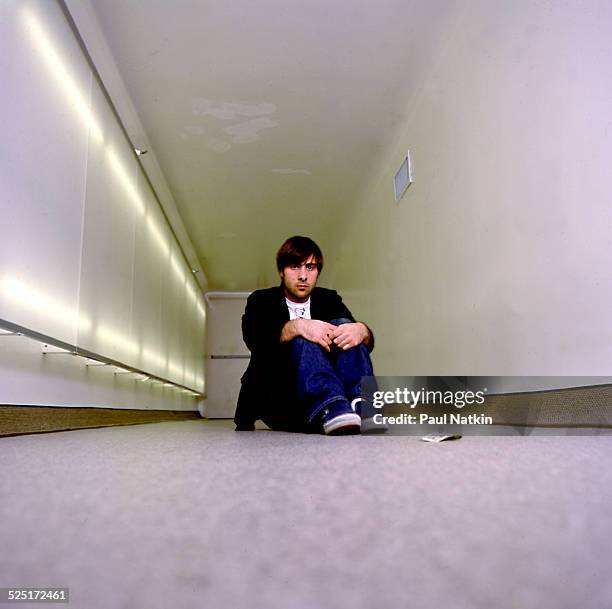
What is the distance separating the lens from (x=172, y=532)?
317 millimetres

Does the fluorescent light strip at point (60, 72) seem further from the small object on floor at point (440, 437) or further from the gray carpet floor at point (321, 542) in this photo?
the gray carpet floor at point (321, 542)

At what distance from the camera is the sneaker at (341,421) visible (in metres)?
1.43

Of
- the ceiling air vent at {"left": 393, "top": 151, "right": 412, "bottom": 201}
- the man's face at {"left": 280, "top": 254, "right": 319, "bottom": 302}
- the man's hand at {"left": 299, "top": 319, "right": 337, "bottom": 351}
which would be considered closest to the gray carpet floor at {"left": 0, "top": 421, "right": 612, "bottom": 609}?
the man's hand at {"left": 299, "top": 319, "right": 337, "bottom": 351}

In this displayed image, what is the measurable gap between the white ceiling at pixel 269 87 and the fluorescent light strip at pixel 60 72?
400 mm

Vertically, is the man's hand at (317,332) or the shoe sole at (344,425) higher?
the man's hand at (317,332)

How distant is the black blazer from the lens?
1.78 meters

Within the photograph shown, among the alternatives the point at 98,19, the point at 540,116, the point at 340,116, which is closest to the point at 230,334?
the point at 340,116

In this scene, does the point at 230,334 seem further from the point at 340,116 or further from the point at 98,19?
the point at 98,19

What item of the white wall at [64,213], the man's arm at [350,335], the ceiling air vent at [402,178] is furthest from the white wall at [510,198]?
the white wall at [64,213]

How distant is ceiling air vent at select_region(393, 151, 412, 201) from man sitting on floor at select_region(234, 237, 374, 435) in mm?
2100

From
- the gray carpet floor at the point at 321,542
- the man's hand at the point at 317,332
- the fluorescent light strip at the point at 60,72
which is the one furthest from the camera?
the fluorescent light strip at the point at 60,72

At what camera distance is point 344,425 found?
1.43 metres

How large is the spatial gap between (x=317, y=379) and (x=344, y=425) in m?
0.18

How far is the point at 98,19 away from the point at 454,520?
11.1 ft
